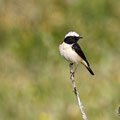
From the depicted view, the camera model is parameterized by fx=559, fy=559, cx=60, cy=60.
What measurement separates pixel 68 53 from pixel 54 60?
11.6 feet

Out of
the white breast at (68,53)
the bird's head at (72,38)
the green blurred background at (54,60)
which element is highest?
the green blurred background at (54,60)

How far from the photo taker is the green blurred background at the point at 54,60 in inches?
348

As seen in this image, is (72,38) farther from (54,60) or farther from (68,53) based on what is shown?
(54,60)

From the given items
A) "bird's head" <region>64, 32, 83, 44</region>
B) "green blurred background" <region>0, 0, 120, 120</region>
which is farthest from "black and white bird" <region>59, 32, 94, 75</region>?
"green blurred background" <region>0, 0, 120, 120</region>

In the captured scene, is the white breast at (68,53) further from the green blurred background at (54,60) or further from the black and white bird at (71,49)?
the green blurred background at (54,60)

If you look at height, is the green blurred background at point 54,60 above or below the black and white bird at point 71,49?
above

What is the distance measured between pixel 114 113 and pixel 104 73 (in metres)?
1.91

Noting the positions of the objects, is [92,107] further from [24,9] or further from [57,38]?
[24,9]

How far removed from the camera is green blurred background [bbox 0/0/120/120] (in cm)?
884

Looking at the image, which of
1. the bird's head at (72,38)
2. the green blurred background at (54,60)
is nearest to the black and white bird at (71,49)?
the bird's head at (72,38)

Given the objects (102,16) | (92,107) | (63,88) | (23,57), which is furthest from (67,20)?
(92,107)

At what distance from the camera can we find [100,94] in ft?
30.7

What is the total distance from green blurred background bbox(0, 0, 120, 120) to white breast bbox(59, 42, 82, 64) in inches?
53.4

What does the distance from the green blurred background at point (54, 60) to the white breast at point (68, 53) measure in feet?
4.45
